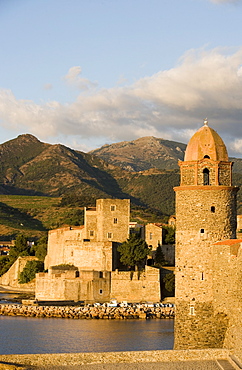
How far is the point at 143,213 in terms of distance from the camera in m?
107

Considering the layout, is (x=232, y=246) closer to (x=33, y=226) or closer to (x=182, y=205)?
(x=182, y=205)

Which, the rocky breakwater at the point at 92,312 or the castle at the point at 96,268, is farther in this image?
the castle at the point at 96,268

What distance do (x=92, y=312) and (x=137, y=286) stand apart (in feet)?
18.6

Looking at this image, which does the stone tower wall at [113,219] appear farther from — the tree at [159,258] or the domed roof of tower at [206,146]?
the domed roof of tower at [206,146]

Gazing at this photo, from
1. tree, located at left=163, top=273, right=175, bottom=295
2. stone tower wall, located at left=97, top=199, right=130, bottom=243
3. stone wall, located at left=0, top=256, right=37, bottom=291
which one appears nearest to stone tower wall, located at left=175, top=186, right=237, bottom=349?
tree, located at left=163, top=273, right=175, bottom=295

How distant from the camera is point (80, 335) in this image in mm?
37969

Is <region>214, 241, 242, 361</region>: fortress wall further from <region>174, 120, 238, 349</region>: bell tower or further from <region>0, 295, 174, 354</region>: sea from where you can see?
<region>0, 295, 174, 354</region>: sea

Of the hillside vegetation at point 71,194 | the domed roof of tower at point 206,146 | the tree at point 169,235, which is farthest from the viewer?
the hillside vegetation at point 71,194

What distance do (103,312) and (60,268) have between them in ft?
29.5

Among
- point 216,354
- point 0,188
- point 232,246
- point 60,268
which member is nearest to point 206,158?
point 232,246

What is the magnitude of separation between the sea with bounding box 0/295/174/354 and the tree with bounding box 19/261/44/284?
18.3 meters

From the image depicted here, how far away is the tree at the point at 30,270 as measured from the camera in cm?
6538

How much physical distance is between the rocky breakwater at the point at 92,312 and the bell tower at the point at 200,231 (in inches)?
924

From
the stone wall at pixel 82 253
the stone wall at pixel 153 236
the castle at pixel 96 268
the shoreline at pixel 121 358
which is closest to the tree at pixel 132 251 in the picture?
the castle at pixel 96 268
